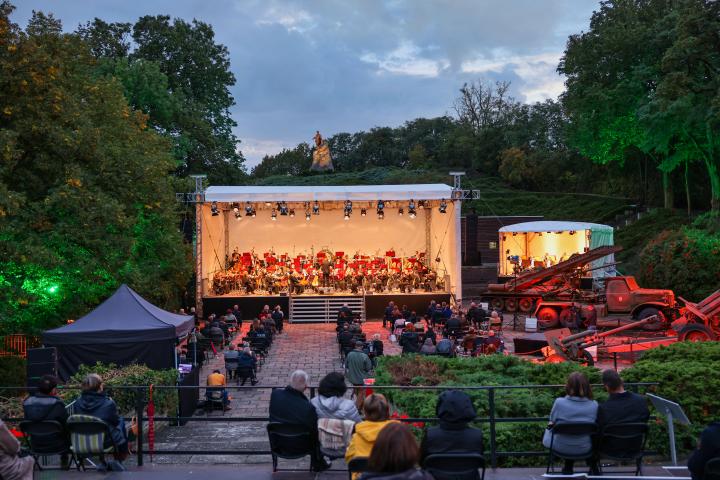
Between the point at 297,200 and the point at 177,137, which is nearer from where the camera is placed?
the point at 297,200

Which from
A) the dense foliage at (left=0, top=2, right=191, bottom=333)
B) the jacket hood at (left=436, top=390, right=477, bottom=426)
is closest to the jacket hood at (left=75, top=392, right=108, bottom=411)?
the jacket hood at (left=436, top=390, right=477, bottom=426)

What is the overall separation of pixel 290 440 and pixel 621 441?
290cm

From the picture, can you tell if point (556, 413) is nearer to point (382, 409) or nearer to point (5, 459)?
point (382, 409)

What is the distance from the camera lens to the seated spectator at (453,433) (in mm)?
5543

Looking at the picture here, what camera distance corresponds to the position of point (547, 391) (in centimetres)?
985

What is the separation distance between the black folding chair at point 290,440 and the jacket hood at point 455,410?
1.52m

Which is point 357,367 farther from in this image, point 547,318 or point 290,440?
point 547,318

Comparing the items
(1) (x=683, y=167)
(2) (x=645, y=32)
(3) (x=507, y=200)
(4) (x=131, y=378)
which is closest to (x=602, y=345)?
(4) (x=131, y=378)

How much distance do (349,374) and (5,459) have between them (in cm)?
785

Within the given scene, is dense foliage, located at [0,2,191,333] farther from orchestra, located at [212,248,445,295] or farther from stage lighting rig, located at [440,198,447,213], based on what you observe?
stage lighting rig, located at [440,198,447,213]

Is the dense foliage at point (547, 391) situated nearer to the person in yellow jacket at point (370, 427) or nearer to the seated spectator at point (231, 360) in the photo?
the person in yellow jacket at point (370, 427)

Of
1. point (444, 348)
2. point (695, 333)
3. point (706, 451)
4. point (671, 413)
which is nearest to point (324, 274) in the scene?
point (444, 348)

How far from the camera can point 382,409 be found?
5578mm

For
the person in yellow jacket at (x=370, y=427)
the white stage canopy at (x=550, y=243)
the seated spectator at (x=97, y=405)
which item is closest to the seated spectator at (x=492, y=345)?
the seated spectator at (x=97, y=405)
